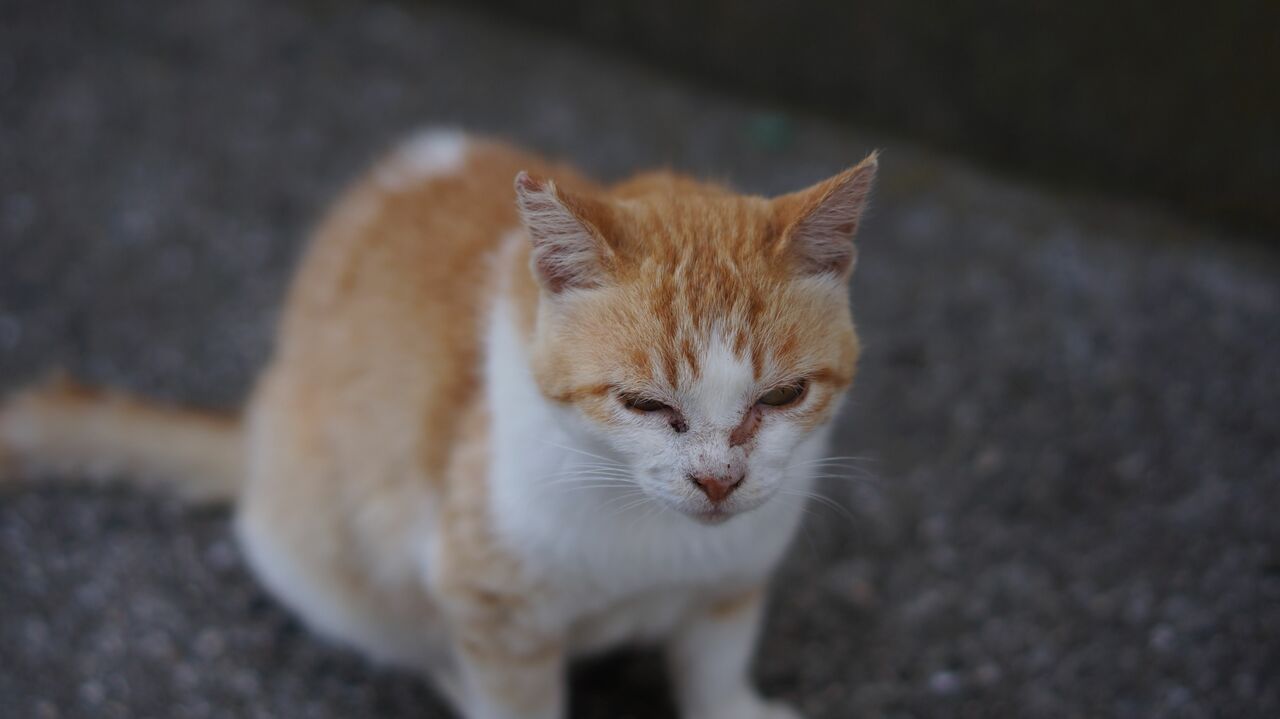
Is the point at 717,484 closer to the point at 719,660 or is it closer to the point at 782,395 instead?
the point at 782,395

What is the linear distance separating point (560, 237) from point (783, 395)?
1.46 feet

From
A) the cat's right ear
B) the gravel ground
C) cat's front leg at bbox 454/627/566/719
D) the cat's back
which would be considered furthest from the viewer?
the gravel ground

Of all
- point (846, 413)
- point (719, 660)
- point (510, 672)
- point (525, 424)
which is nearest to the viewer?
point (525, 424)

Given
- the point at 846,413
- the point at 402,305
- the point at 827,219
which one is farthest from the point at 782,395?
the point at 846,413

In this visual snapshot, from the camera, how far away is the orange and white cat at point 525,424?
1.75 metres

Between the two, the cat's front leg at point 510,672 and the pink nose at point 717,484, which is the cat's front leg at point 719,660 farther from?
the pink nose at point 717,484

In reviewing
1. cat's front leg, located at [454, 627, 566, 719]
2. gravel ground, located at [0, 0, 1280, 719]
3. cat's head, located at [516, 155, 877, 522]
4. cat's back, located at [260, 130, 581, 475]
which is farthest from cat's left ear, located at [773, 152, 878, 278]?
gravel ground, located at [0, 0, 1280, 719]

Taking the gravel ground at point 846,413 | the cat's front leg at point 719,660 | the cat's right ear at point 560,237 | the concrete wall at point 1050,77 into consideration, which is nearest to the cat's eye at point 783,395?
the cat's right ear at point 560,237

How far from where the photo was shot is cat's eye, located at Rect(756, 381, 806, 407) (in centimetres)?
177

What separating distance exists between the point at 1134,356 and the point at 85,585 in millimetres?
3078

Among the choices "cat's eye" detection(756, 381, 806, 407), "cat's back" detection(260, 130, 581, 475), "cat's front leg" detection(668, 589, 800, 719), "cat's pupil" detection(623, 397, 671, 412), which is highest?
"cat's eye" detection(756, 381, 806, 407)

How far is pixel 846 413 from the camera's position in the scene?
131 inches

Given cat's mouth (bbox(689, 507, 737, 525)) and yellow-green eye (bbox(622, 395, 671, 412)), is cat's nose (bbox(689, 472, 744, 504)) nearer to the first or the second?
cat's mouth (bbox(689, 507, 737, 525))

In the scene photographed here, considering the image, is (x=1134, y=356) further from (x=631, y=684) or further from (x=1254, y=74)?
(x=631, y=684)
